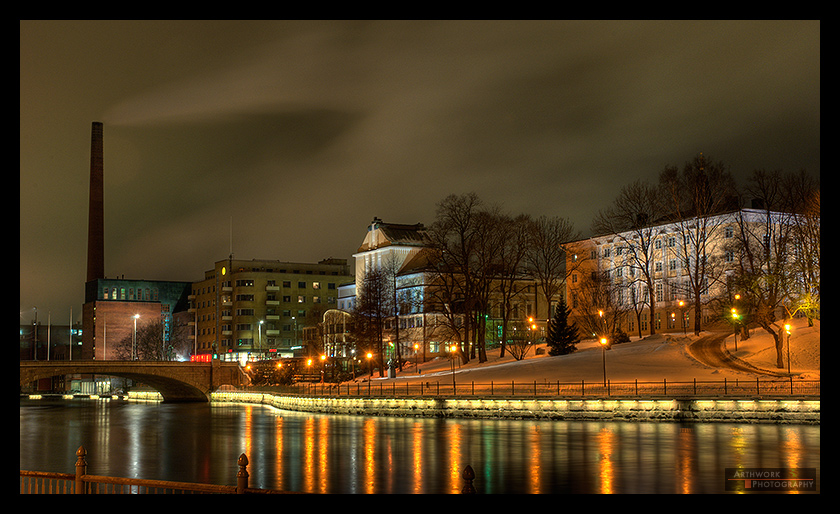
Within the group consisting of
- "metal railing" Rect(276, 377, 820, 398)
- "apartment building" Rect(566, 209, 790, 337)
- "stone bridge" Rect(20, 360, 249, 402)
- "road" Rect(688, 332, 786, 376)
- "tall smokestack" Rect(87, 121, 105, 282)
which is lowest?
"stone bridge" Rect(20, 360, 249, 402)

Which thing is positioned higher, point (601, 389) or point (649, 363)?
point (649, 363)

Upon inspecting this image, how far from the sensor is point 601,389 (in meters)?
63.5

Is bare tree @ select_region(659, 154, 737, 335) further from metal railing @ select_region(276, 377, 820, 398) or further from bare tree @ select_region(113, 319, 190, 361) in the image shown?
bare tree @ select_region(113, 319, 190, 361)

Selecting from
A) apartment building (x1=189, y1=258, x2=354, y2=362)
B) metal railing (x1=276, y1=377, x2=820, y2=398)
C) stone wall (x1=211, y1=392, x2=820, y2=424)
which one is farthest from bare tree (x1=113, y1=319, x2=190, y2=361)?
stone wall (x1=211, y1=392, x2=820, y2=424)

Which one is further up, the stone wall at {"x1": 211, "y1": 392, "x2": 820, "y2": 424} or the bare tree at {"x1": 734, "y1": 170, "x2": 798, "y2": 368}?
the bare tree at {"x1": 734, "y1": 170, "x2": 798, "y2": 368}

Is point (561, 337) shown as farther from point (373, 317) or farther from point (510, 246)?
point (373, 317)

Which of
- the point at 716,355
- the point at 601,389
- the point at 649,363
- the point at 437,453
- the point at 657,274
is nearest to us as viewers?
the point at 437,453

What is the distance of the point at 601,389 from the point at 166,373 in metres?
62.8

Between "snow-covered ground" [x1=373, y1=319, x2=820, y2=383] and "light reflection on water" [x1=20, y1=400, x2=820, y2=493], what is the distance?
11349mm

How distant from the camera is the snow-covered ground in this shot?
6838 centimetres

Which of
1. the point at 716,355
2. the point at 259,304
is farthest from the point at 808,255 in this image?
the point at 259,304

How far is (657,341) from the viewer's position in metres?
84.8

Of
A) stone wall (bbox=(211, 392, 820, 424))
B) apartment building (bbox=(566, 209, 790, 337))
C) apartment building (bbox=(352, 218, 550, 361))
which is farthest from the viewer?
apartment building (bbox=(352, 218, 550, 361))

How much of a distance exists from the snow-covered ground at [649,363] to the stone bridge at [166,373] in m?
34.0
